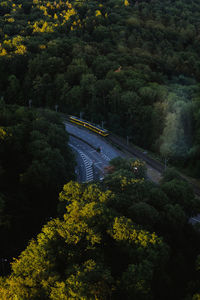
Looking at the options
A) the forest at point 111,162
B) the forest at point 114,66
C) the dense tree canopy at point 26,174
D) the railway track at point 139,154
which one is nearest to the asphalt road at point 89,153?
the railway track at point 139,154

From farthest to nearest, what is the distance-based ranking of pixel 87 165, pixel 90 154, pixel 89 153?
pixel 89 153 < pixel 90 154 < pixel 87 165

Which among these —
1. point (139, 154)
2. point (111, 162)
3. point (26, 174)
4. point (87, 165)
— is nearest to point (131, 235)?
point (26, 174)

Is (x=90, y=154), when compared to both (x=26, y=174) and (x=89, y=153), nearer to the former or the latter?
(x=89, y=153)

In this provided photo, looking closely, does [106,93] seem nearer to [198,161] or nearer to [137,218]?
[198,161]

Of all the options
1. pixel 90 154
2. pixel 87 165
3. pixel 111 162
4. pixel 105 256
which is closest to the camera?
pixel 105 256

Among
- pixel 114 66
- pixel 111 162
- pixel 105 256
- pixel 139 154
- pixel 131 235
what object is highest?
pixel 114 66

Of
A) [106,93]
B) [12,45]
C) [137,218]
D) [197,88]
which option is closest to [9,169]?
[137,218]

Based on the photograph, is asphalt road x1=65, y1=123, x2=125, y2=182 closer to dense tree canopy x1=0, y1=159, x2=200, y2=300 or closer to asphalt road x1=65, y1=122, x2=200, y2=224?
asphalt road x1=65, y1=122, x2=200, y2=224
